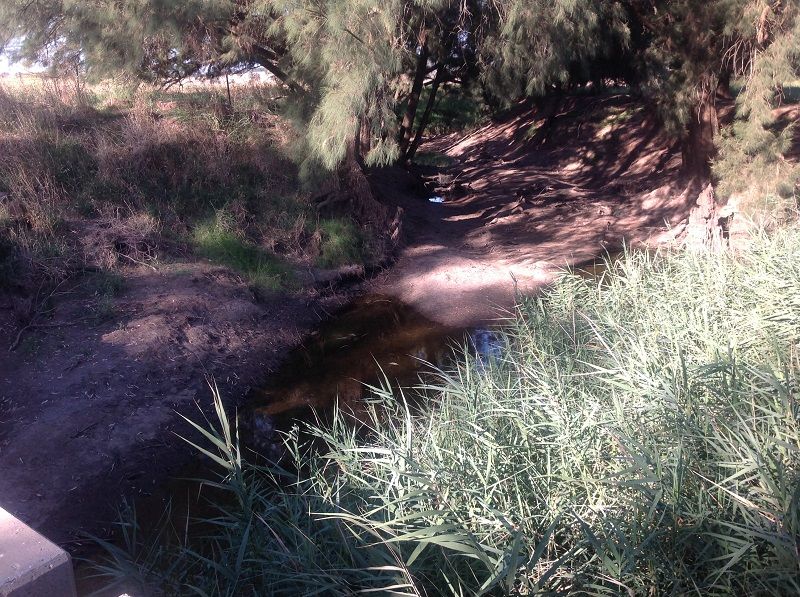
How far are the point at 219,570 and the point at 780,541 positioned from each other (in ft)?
8.03

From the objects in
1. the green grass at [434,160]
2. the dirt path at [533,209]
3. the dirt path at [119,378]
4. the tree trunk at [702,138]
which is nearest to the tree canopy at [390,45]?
→ the tree trunk at [702,138]

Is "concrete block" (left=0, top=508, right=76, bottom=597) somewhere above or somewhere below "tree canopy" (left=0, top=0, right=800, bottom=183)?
below

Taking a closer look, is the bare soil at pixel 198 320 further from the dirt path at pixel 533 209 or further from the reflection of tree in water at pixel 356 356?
the reflection of tree in water at pixel 356 356

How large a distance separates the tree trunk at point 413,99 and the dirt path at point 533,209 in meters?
1.34

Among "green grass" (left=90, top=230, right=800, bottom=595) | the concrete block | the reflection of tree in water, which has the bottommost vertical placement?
the reflection of tree in water

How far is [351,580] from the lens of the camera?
10.3 feet

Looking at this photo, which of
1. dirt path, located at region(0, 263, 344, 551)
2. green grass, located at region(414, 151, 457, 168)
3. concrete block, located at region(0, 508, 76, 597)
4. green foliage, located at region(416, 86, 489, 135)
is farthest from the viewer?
green foliage, located at region(416, 86, 489, 135)

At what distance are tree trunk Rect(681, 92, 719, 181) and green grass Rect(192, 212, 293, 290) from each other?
23.3ft

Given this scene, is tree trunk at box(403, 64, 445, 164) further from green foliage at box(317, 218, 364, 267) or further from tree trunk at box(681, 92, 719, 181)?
tree trunk at box(681, 92, 719, 181)

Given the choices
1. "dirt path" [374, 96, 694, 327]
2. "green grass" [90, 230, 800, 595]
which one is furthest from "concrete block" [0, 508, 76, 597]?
"dirt path" [374, 96, 694, 327]

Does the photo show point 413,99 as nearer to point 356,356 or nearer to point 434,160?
point 434,160

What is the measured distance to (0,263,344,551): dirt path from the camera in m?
5.56

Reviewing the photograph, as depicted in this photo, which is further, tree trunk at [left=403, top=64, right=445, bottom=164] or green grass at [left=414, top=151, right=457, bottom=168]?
green grass at [left=414, top=151, right=457, bottom=168]

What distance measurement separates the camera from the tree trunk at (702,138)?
11609 millimetres
